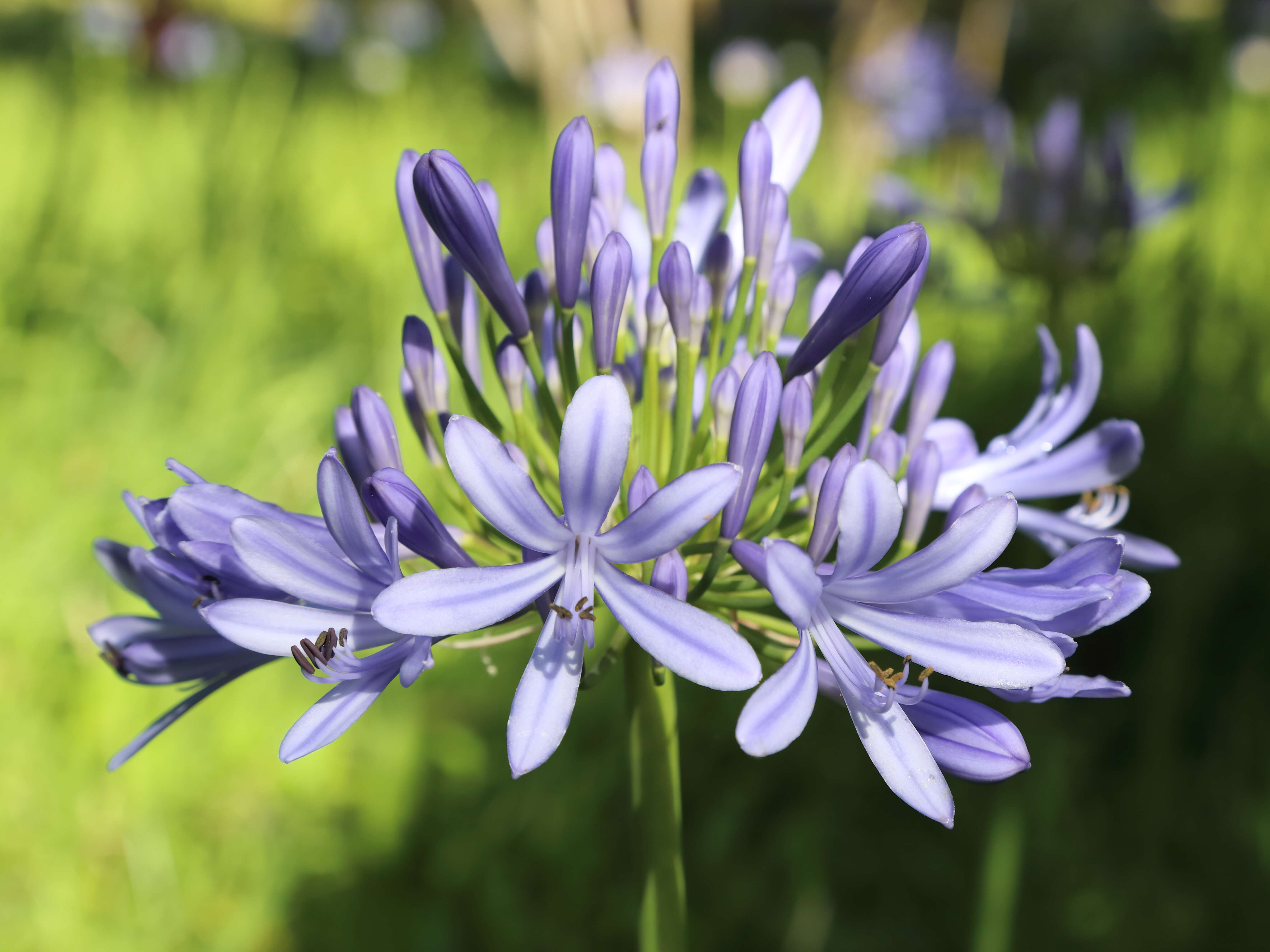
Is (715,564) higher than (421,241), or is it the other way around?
(421,241)

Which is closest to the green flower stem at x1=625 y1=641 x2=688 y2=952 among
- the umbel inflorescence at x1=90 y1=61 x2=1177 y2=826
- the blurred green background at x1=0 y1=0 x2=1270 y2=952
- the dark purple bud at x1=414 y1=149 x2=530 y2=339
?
the umbel inflorescence at x1=90 y1=61 x2=1177 y2=826

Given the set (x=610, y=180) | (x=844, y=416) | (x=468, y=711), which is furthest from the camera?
(x=468, y=711)

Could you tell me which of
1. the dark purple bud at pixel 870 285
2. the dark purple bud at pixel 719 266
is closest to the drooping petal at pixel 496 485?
the dark purple bud at pixel 870 285

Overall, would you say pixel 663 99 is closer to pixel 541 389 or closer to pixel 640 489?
pixel 541 389

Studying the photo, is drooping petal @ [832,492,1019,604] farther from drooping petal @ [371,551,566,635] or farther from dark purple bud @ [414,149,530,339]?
dark purple bud @ [414,149,530,339]

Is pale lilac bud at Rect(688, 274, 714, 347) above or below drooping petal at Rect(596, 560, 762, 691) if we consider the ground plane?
above

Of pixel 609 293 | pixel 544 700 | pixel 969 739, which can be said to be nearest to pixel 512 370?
pixel 609 293
